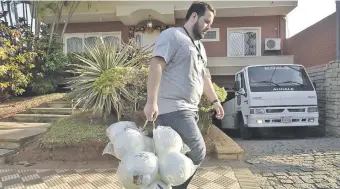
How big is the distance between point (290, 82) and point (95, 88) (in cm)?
463

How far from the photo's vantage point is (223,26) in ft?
42.2

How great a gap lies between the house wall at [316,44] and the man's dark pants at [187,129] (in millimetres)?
8208

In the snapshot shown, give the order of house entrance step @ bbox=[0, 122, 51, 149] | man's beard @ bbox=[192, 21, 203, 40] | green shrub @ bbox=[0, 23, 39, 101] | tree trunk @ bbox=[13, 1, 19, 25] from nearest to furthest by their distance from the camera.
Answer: man's beard @ bbox=[192, 21, 203, 40] < house entrance step @ bbox=[0, 122, 51, 149] < green shrub @ bbox=[0, 23, 39, 101] < tree trunk @ bbox=[13, 1, 19, 25]

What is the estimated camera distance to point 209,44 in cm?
1300

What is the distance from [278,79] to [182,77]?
5.64 metres

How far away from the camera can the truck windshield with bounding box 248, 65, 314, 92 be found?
7.15m

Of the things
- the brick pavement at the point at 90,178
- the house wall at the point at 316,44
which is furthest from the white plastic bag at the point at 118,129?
the house wall at the point at 316,44

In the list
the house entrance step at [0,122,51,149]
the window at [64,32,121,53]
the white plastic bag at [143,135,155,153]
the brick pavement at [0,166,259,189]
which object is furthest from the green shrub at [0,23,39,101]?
the white plastic bag at [143,135,155,153]

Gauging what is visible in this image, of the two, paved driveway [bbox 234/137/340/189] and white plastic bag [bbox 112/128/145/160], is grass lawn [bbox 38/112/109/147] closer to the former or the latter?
paved driveway [bbox 234/137/340/189]

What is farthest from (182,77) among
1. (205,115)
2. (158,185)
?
(205,115)

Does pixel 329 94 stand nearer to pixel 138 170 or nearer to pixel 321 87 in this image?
pixel 321 87

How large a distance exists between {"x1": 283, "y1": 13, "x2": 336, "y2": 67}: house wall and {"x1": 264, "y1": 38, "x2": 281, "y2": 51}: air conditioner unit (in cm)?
68

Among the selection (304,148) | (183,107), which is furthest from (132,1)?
(183,107)

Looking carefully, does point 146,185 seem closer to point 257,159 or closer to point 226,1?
point 257,159
